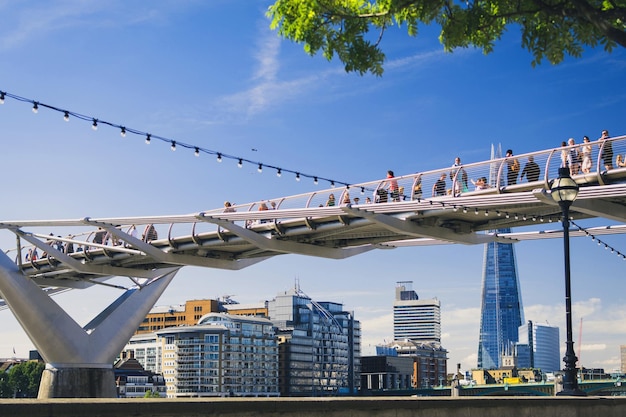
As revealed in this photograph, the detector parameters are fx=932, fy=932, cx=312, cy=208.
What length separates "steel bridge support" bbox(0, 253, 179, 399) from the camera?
42.3 metres

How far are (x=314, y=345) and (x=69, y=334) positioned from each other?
134m

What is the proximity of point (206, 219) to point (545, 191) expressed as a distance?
15.8m

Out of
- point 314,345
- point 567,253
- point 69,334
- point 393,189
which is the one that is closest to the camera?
point 567,253

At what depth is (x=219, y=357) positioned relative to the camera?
15262 cm

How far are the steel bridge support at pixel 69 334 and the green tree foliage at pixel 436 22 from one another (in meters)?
33.2

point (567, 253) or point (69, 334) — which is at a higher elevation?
point (567, 253)

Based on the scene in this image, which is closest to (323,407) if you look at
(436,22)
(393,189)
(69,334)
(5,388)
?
(436,22)

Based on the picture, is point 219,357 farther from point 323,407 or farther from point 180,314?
point 323,407

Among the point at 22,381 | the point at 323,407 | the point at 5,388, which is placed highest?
the point at 323,407

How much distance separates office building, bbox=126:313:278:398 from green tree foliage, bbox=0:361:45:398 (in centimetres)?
2572

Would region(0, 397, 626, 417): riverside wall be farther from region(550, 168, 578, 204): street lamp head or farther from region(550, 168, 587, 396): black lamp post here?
region(550, 168, 578, 204): street lamp head

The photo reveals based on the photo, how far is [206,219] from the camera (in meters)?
38.0

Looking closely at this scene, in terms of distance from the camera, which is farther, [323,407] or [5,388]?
[5,388]

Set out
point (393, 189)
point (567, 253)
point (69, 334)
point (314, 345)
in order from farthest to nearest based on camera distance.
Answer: point (314, 345)
point (69, 334)
point (393, 189)
point (567, 253)
